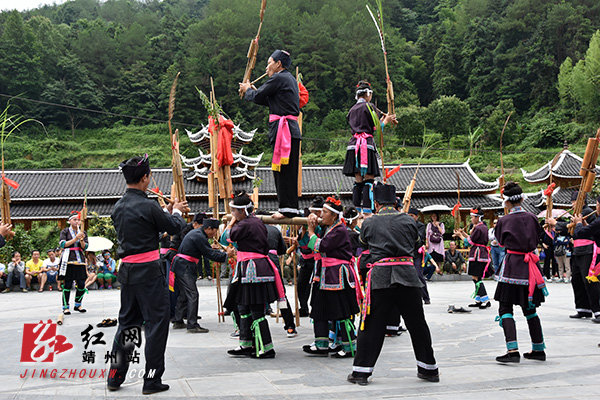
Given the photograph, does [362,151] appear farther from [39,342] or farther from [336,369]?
[39,342]

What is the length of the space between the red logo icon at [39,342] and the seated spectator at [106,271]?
11.5 meters

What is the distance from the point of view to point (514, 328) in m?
6.17

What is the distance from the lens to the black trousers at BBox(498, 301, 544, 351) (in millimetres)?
6145

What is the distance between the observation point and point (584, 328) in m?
8.24

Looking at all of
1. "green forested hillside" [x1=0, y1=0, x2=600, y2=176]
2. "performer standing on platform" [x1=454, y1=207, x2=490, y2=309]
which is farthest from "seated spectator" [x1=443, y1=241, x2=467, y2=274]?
"green forested hillside" [x1=0, y1=0, x2=600, y2=176]

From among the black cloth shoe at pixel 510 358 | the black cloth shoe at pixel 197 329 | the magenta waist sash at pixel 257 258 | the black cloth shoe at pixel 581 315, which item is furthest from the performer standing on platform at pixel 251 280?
the black cloth shoe at pixel 581 315

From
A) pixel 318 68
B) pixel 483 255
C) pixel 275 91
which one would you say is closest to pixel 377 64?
pixel 318 68

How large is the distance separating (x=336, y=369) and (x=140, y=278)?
2.35 metres

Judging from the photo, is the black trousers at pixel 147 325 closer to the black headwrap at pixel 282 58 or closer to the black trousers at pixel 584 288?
the black headwrap at pixel 282 58

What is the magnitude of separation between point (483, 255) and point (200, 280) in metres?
9.96

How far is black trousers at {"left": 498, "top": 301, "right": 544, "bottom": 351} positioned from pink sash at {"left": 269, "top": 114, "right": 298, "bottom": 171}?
3058mm

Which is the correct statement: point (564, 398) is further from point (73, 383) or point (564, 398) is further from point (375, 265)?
point (73, 383)

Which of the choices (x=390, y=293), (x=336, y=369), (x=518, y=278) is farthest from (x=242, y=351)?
(x=518, y=278)

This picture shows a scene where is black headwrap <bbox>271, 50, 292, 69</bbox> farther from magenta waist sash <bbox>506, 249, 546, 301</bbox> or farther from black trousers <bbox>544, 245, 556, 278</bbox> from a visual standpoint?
black trousers <bbox>544, 245, 556, 278</bbox>
